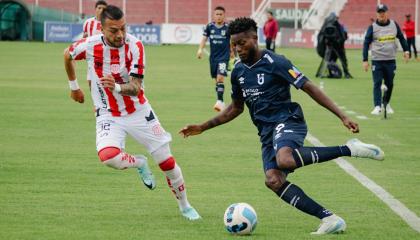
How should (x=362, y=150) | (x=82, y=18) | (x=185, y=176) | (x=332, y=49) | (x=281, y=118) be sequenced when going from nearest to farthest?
(x=362, y=150) < (x=281, y=118) < (x=185, y=176) < (x=332, y=49) < (x=82, y=18)

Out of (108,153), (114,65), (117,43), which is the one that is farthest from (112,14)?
(108,153)

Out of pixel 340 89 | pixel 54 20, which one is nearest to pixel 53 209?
pixel 340 89

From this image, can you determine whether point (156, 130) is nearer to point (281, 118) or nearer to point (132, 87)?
point (132, 87)

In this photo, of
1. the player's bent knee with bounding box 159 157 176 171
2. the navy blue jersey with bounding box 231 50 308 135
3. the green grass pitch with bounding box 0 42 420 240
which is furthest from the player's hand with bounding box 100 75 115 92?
the green grass pitch with bounding box 0 42 420 240

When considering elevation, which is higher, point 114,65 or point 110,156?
point 114,65

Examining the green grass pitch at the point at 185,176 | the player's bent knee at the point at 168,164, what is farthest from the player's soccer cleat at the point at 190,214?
the player's bent knee at the point at 168,164

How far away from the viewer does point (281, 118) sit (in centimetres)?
966

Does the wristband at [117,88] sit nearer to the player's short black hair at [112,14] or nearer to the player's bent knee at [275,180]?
the player's short black hair at [112,14]

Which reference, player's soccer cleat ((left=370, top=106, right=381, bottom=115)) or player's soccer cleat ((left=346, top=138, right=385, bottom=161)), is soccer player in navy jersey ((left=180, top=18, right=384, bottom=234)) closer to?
player's soccer cleat ((left=346, top=138, right=385, bottom=161))

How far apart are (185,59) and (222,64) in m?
20.4

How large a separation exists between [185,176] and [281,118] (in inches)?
152

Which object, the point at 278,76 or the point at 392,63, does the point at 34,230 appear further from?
the point at 392,63

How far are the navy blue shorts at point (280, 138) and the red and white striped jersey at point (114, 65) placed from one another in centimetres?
143

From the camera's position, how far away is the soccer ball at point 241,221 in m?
9.33
